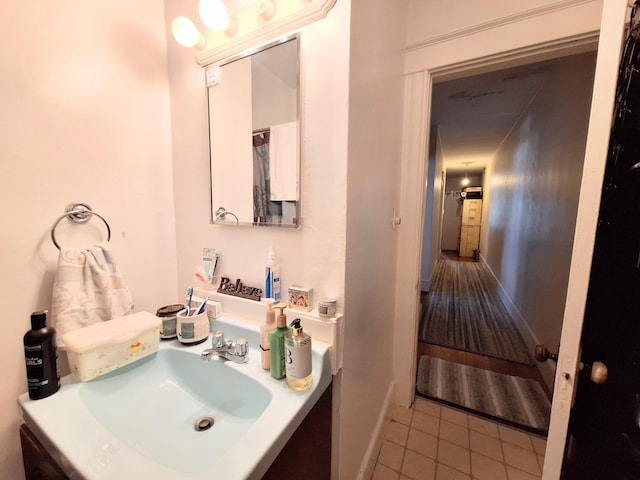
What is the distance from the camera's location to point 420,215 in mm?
1499

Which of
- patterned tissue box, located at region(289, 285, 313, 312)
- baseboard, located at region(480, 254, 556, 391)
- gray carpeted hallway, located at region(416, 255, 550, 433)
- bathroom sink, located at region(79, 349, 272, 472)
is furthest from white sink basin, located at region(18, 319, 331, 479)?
baseboard, located at region(480, 254, 556, 391)

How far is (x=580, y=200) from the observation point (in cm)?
70

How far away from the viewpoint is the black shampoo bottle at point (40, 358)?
2.08 ft

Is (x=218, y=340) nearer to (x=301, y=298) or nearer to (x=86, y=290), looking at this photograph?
(x=301, y=298)

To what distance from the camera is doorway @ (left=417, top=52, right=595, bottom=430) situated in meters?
1.76

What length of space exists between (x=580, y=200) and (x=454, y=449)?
54.4 inches

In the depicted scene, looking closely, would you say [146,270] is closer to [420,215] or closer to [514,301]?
[420,215]

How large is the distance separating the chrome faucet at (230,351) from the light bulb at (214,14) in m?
1.08

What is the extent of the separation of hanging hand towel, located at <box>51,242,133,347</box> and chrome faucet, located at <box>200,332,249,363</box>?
0.35 m

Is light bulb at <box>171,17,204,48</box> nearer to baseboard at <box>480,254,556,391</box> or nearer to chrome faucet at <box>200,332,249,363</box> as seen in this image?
chrome faucet at <box>200,332,249,363</box>

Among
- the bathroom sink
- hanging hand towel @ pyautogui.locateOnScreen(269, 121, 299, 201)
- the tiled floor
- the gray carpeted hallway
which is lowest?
the tiled floor

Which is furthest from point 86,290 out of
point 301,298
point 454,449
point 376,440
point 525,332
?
point 525,332

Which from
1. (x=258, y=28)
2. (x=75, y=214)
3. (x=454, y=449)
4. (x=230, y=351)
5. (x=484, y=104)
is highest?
(x=484, y=104)

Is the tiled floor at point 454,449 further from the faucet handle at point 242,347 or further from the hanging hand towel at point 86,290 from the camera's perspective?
the hanging hand towel at point 86,290
